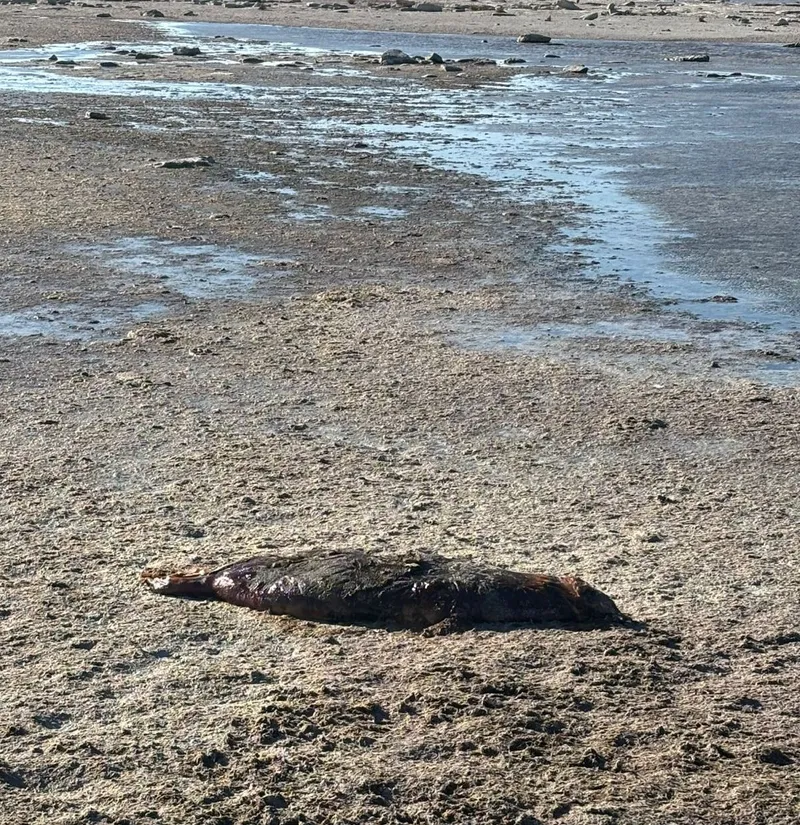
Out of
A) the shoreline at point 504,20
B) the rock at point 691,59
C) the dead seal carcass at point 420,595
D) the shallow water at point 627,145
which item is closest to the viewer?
the dead seal carcass at point 420,595

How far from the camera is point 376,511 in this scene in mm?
7004

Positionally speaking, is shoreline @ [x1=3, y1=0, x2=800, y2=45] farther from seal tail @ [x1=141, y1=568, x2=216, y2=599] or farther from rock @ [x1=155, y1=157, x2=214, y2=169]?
seal tail @ [x1=141, y1=568, x2=216, y2=599]

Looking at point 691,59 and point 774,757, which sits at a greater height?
point 691,59

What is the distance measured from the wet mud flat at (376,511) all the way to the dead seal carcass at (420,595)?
0.32ft

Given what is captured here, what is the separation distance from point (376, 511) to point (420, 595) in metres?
1.36

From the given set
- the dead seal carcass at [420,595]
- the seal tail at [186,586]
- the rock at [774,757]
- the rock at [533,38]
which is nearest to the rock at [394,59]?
the rock at [533,38]

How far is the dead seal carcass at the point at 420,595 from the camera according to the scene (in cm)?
567

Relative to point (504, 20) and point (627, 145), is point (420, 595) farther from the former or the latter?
point (504, 20)

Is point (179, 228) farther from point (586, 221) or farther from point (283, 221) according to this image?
point (586, 221)

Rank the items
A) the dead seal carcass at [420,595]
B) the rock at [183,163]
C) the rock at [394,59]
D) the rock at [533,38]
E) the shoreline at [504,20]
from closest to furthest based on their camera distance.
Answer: the dead seal carcass at [420,595]
the rock at [183,163]
the rock at [394,59]
the rock at [533,38]
the shoreline at [504,20]

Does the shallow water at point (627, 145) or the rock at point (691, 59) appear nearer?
the shallow water at point (627, 145)

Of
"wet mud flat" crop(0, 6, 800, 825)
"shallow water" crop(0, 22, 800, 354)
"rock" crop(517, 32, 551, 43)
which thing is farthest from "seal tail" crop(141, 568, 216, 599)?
"rock" crop(517, 32, 551, 43)

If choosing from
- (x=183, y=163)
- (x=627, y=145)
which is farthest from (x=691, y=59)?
(x=183, y=163)

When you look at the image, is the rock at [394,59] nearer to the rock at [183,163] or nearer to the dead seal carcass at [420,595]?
the rock at [183,163]
